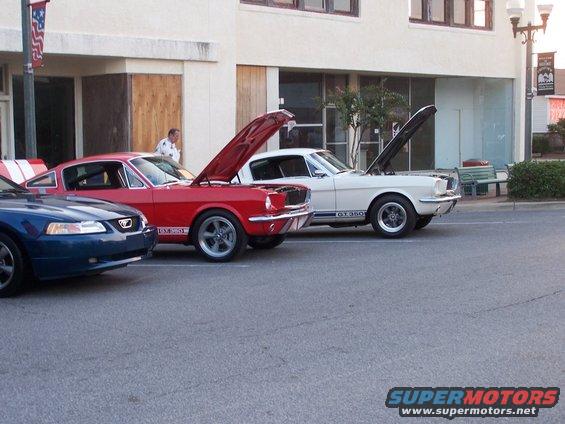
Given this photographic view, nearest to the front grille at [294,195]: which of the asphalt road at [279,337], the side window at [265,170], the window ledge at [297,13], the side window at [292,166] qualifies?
the asphalt road at [279,337]

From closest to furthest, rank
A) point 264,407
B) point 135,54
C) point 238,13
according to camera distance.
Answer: point 264,407, point 135,54, point 238,13

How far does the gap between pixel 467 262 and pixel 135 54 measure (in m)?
10.3

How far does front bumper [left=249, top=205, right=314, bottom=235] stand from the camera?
11.7m

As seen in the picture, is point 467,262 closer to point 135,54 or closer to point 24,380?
point 24,380

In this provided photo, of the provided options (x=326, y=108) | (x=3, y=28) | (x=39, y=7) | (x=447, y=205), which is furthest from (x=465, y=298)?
(x=326, y=108)

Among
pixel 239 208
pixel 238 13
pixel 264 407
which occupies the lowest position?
pixel 264 407

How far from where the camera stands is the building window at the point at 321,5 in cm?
2261

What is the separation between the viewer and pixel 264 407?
5.71 meters

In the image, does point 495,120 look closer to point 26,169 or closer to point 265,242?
point 265,242

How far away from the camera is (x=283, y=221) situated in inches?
468

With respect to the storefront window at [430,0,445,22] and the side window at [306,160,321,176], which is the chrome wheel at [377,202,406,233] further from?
the storefront window at [430,0,445,22]

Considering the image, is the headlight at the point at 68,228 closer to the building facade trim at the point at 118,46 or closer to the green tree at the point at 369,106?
the building facade trim at the point at 118,46

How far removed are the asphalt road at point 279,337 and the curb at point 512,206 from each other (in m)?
6.93

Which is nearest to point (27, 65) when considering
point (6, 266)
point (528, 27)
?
point (6, 266)
